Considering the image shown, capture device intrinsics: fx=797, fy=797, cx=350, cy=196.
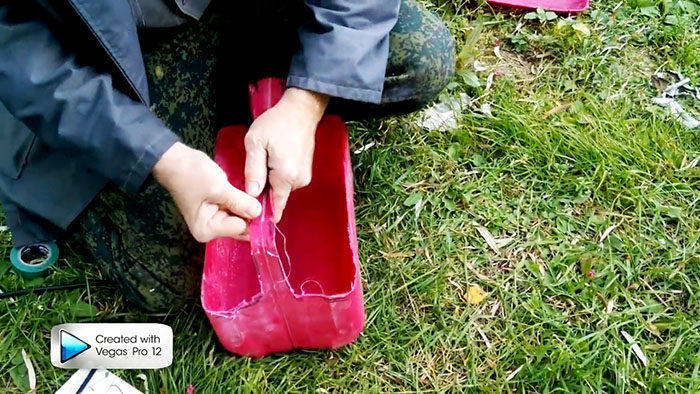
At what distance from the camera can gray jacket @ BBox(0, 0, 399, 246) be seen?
1.16 meters

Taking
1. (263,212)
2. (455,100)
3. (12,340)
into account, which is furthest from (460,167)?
(12,340)

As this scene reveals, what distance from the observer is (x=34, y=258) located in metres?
1.60

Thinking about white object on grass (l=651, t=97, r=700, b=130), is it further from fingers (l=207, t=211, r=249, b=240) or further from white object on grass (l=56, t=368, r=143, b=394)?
white object on grass (l=56, t=368, r=143, b=394)

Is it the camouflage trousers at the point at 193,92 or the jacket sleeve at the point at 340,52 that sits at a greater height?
the jacket sleeve at the point at 340,52

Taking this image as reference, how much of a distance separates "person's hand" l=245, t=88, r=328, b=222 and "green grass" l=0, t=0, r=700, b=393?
36cm

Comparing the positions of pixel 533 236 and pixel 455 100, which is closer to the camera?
pixel 533 236

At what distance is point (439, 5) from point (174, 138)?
1.02 m

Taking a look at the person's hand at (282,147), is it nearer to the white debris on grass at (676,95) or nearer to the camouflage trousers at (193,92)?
the camouflage trousers at (193,92)

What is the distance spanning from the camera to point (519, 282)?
5.07ft

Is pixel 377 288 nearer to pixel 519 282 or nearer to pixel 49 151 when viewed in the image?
pixel 519 282

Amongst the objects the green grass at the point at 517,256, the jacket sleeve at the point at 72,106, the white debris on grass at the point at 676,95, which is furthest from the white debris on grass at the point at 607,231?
the jacket sleeve at the point at 72,106

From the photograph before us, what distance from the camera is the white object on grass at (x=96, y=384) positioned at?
56.0 inches

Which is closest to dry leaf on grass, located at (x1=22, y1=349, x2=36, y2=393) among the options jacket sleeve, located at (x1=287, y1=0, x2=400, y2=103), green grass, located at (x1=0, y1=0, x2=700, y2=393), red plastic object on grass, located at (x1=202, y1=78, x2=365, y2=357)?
green grass, located at (x1=0, y1=0, x2=700, y2=393)

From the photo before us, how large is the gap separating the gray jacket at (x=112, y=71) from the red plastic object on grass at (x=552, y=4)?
73 cm
